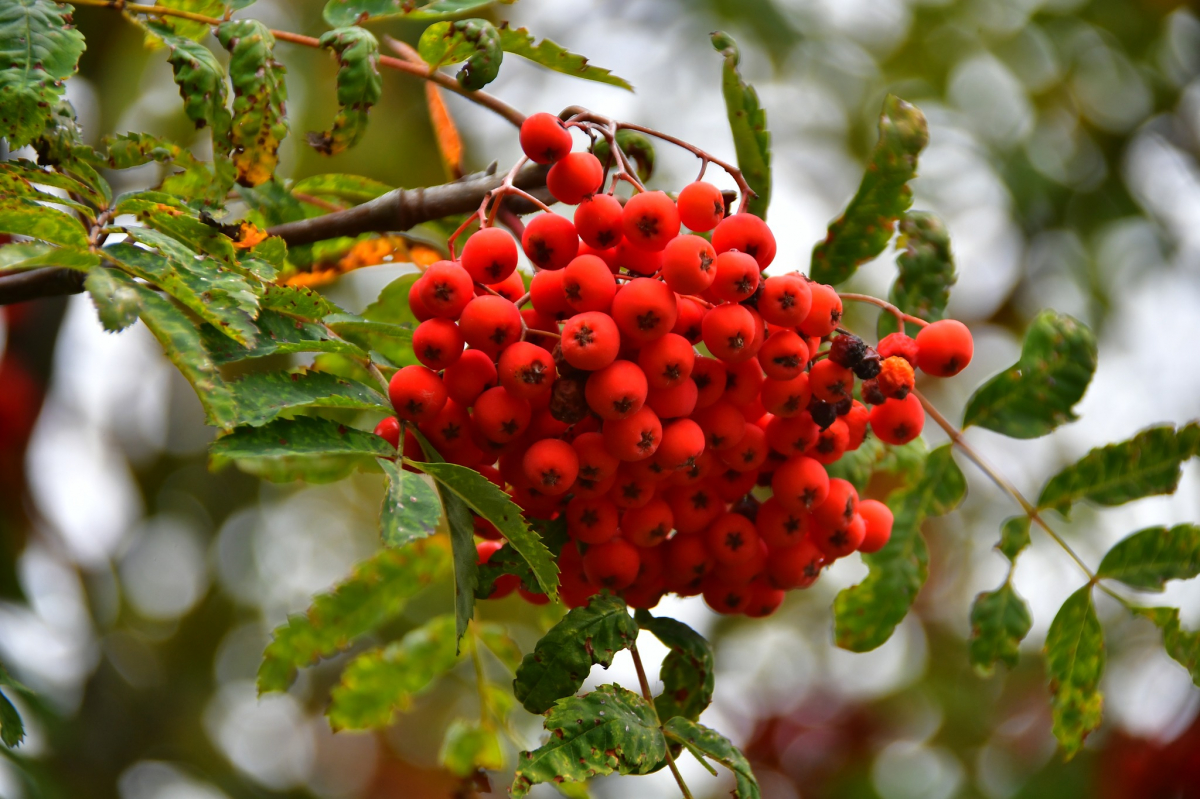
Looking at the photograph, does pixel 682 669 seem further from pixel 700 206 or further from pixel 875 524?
pixel 700 206

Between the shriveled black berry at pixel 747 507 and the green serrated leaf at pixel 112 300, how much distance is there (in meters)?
1.02

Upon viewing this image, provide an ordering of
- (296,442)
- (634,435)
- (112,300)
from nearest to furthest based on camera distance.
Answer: (112,300), (296,442), (634,435)

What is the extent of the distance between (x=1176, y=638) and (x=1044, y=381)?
56cm

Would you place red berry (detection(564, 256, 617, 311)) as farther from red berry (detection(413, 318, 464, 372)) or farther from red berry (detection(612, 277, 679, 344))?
red berry (detection(413, 318, 464, 372))

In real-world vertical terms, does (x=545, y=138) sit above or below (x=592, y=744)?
above

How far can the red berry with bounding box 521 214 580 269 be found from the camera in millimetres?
1438

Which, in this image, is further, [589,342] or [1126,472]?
[1126,472]

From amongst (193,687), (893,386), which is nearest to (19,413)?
(193,687)

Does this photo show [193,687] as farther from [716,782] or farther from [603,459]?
[603,459]

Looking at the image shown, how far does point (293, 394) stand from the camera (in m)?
1.32

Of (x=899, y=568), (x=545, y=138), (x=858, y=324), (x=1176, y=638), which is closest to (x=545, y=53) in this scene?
(x=545, y=138)

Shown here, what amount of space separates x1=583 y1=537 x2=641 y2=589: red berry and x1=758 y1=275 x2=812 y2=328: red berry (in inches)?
17.5

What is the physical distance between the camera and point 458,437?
1437mm

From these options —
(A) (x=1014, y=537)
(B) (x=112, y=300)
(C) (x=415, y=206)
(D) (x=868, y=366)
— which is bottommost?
(B) (x=112, y=300)
